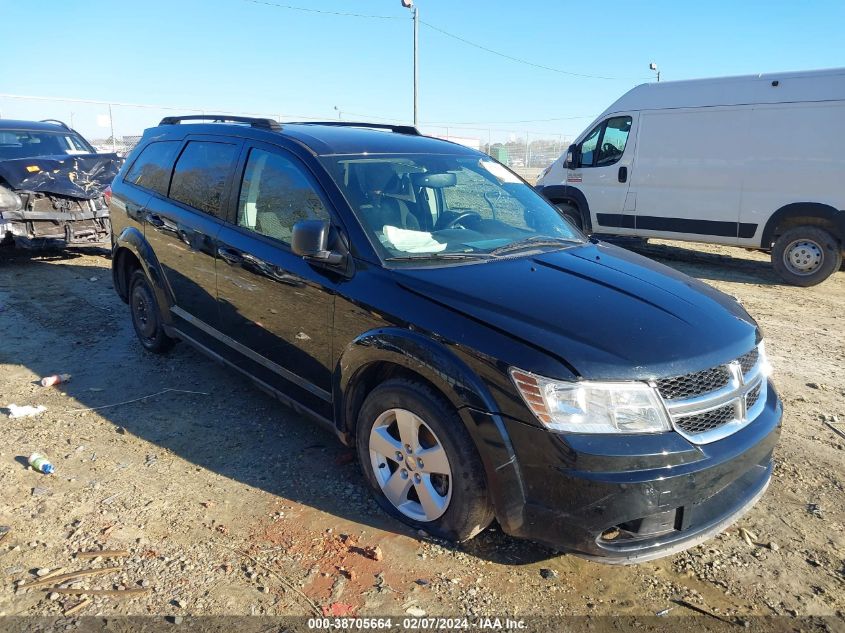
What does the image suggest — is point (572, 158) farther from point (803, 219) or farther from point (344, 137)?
point (344, 137)

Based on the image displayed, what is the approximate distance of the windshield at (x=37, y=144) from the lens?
9008 millimetres

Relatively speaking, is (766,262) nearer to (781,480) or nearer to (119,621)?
(781,480)

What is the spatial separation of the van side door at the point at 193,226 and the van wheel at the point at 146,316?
401mm

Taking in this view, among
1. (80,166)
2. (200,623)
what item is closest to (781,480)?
(200,623)

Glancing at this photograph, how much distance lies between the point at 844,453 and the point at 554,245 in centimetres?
221

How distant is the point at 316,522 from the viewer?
307 centimetres

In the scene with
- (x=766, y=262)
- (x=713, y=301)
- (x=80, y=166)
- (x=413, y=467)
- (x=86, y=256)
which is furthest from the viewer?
(x=766, y=262)

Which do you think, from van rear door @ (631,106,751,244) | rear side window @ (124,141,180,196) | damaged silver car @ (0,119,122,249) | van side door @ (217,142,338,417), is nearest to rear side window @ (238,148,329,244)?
van side door @ (217,142,338,417)

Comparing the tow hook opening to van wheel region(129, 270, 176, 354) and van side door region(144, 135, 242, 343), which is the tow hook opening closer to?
van side door region(144, 135, 242, 343)

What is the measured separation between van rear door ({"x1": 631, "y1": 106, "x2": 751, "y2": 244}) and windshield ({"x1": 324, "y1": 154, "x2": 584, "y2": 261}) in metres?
5.63

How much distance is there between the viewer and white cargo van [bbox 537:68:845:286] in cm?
792

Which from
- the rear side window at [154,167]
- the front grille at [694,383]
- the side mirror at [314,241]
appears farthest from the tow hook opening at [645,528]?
the rear side window at [154,167]

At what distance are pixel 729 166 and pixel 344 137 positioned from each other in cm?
678

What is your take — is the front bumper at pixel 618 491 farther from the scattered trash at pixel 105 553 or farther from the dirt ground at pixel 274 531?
the scattered trash at pixel 105 553
